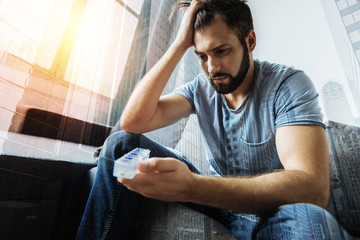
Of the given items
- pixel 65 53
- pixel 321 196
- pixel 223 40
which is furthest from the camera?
pixel 65 53

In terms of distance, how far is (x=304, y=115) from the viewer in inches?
21.0

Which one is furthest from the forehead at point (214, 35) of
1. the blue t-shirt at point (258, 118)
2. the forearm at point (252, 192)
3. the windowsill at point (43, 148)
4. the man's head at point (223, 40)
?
the windowsill at point (43, 148)

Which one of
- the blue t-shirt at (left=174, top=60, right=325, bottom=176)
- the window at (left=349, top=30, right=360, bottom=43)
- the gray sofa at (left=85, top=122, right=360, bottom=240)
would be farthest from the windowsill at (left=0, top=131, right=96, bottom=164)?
the window at (left=349, top=30, right=360, bottom=43)

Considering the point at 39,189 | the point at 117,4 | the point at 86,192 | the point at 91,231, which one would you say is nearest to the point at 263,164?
the point at 91,231

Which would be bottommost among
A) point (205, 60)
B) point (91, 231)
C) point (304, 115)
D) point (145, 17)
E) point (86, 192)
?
point (91, 231)

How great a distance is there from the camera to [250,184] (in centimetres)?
42

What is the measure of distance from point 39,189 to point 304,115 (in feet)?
2.92

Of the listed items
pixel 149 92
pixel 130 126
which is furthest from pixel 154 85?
pixel 130 126

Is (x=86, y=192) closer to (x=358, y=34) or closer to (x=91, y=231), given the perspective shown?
(x=91, y=231)

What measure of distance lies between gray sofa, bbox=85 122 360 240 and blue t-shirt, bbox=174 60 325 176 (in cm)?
12

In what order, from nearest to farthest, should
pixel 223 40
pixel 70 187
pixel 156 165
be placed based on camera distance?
1. pixel 156 165
2. pixel 223 40
3. pixel 70 187

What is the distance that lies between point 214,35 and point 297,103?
316 mm

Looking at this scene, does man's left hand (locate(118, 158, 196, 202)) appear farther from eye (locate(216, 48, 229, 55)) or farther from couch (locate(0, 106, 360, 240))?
eye (locate(216, 48, 229, 55))

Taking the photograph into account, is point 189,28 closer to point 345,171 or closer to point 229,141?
point 229,141
